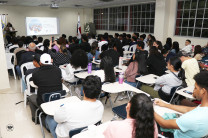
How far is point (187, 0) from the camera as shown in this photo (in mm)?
7715

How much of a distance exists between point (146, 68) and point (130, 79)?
0.51m

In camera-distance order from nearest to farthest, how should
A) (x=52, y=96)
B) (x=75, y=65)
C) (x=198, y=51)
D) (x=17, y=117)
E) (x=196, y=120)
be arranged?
(x=196, y=120) < (x=52, y=96) < (x=17, y=117) < (x=75, y=65) < (x=198, y=51)

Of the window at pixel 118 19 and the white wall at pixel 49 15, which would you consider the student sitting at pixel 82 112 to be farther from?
the white wall at pixel 49 15

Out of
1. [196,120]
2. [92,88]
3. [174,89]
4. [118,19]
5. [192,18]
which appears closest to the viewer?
[196,120]

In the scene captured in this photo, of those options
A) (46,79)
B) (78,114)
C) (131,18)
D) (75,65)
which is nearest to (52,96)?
(46,79)

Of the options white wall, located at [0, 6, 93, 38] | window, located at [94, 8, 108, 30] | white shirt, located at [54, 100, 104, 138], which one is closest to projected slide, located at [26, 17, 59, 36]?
white wall, located at [0, 6, 93, 38]

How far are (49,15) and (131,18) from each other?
646 cm

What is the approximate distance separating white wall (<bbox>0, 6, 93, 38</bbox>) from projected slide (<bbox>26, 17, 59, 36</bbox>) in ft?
0.96

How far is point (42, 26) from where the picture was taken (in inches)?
511

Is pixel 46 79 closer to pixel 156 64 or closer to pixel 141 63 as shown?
pixel 141 63

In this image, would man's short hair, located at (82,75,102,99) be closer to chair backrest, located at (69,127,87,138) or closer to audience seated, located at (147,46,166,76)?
chair backrest, located at (69,127,87,138)

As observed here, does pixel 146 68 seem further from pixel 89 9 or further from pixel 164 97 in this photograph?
pixel 89 9

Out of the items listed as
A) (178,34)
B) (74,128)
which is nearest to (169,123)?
(74,128)

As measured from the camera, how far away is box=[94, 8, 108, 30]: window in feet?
43.2
